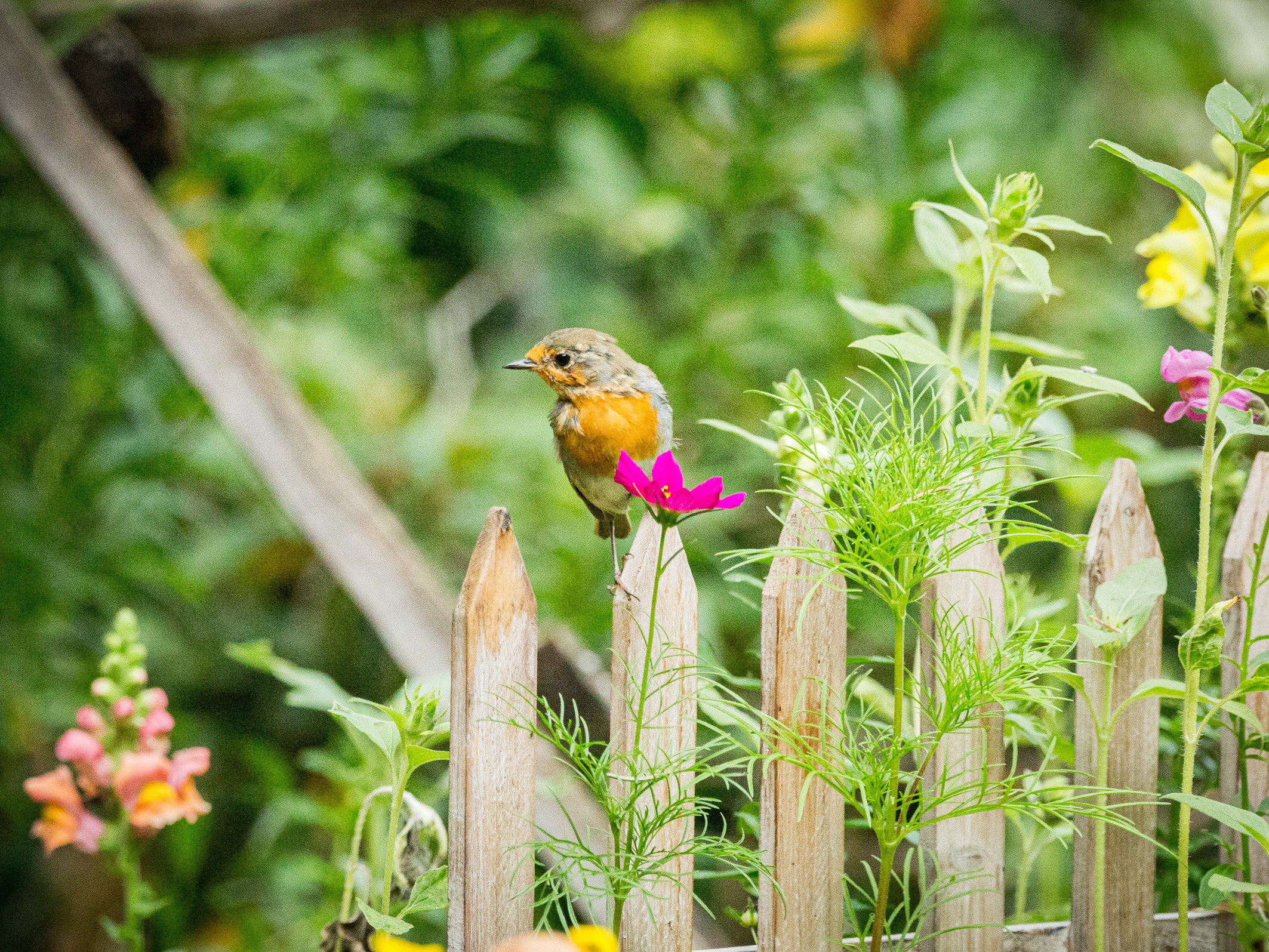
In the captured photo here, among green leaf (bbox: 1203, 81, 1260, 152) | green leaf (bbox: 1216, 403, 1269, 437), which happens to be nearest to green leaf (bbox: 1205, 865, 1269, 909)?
green leaf (bbox: 1216, 403, 1269, 437)

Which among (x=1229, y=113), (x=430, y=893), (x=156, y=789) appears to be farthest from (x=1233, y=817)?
(x=156, y=789)

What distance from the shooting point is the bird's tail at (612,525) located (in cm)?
104

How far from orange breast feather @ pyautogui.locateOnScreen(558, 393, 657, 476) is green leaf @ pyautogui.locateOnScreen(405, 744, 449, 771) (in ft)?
0.96

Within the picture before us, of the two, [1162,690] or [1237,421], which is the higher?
[1237,421]

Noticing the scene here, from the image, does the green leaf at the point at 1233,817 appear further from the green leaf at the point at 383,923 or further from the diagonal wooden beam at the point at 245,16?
the diagonal wooden beam at the point at 245,16

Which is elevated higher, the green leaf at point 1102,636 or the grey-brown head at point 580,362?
the grey-brown head at point 580,362

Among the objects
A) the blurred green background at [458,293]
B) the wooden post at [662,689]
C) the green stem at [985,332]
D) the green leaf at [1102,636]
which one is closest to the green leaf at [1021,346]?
the green stem at [985,332]

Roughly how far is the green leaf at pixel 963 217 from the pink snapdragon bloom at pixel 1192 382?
0.19m

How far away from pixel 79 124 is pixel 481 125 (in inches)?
33.6

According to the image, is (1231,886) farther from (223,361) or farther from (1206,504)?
(223,361)

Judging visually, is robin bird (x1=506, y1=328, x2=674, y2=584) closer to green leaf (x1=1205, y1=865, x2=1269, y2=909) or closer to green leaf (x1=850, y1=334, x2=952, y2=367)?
green leaf (x1=850, y1=334, x2=952, y2=367)

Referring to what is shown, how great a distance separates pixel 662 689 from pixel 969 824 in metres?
0.33

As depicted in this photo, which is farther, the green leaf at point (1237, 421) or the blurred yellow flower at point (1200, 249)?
the blurred yellow flower at point (1200, 249)

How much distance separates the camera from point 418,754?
802 mm
